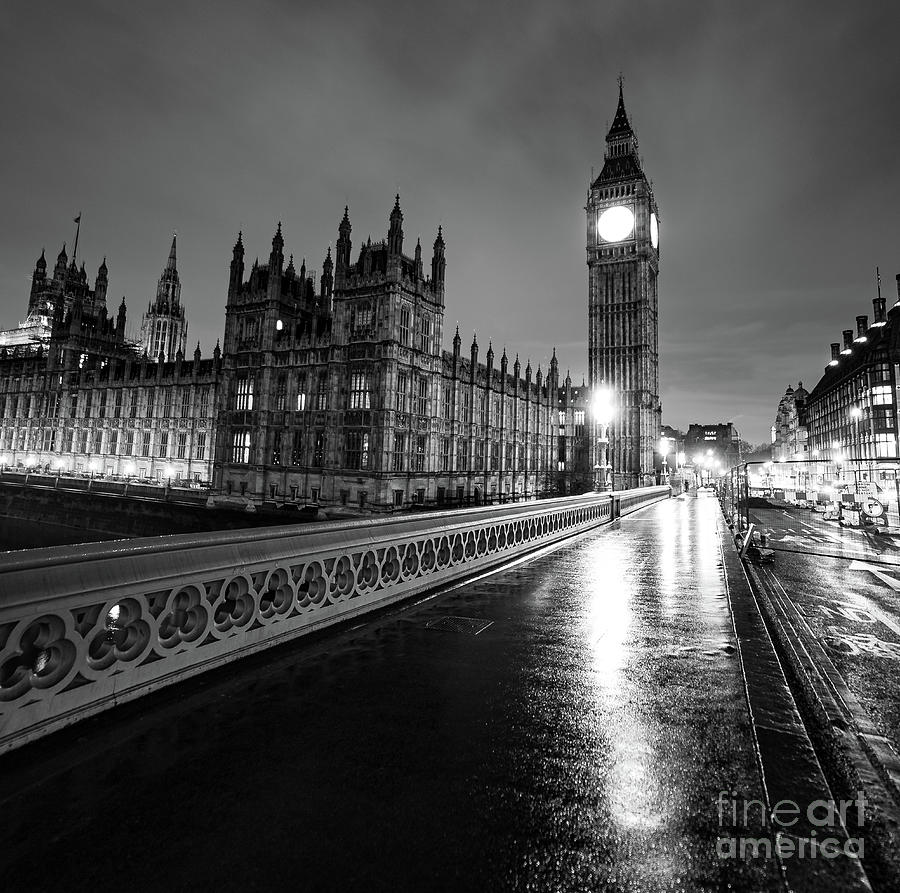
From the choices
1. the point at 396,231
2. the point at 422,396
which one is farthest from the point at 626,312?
the point at 396,231

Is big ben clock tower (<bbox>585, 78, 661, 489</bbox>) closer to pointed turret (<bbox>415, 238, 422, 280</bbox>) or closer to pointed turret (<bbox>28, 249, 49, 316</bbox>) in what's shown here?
pointed turret (<bbox>415, 238, 422, 280</bbox>)

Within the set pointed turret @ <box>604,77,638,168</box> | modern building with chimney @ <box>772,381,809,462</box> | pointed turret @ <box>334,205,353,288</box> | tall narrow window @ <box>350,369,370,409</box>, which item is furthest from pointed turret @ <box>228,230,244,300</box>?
modern building with chimney @ <box>772,381,809,462</box>

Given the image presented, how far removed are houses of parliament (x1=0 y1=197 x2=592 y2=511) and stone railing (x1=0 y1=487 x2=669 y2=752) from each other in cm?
3206

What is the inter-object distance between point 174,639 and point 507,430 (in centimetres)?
5752

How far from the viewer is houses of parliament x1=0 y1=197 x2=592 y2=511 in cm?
4019

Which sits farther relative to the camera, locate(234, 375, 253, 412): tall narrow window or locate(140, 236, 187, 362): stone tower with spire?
locate(140, 236, 187, 362): stone tower with spire

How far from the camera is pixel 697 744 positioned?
10.7 feet

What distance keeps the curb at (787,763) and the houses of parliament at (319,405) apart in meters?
34.3

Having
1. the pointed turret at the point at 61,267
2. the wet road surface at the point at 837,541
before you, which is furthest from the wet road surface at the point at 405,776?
the pointed turret at the point at 61,267

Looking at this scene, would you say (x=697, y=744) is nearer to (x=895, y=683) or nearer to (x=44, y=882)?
(x=895, y=683)

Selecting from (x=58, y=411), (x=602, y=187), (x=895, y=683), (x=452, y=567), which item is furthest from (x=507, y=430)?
(x=58, y=411)

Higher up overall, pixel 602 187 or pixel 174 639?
pixel 602 187

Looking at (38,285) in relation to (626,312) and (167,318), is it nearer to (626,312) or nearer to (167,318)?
(167,318)

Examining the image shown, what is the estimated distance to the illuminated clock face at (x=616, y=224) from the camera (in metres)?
74.0
